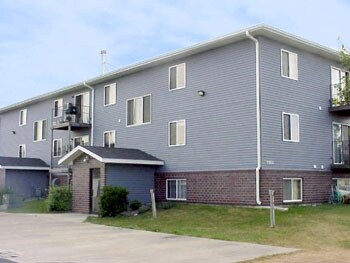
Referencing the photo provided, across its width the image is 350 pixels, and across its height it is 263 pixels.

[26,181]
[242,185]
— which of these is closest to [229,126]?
[242,185]

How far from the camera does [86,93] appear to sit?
30.5m

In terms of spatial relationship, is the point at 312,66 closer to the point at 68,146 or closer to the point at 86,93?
the point at 86,93

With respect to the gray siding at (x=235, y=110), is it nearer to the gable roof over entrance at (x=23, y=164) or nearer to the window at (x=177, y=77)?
the window at (x=177, y=77)

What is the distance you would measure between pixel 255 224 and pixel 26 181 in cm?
2061

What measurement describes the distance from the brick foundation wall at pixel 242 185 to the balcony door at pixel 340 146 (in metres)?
0.79

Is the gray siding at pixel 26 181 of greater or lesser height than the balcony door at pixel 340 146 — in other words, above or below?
below

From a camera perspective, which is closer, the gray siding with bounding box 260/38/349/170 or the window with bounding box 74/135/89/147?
the gray siding with bounding box 260/38/349/170

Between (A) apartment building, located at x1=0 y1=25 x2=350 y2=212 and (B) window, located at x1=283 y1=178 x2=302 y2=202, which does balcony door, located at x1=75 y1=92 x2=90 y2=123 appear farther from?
(B) window, located at x1=283 y1=178 x2=302 y2=202

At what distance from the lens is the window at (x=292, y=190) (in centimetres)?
2105

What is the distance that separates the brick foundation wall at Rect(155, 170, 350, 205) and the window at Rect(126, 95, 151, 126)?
11.1 ft

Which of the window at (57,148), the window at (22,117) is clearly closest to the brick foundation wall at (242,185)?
the window at (57,148)

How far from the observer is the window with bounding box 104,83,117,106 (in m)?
28.0

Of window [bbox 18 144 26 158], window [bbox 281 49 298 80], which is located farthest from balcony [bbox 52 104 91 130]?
window [bbox 281 49 298 80]

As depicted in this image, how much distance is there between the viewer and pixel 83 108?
30.5 metres
